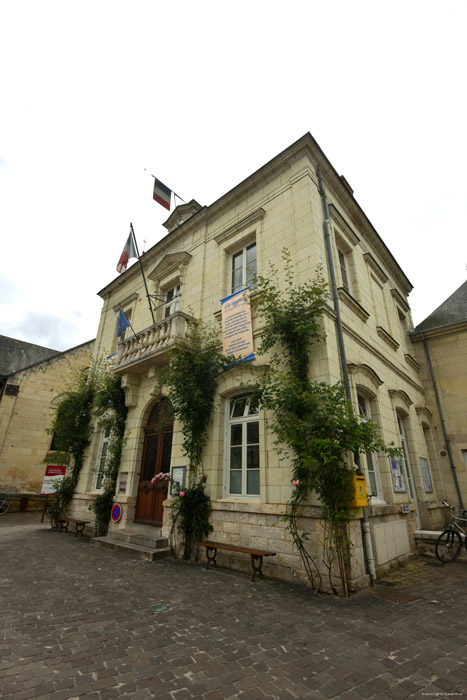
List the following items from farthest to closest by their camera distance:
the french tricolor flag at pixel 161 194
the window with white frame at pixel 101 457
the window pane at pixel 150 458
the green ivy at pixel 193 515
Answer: the french tricolor flag at pixel 161 194, the window with white frame at pixel 101 457, the window pane at pixel 150 458, the green ivy at pixel 193 515

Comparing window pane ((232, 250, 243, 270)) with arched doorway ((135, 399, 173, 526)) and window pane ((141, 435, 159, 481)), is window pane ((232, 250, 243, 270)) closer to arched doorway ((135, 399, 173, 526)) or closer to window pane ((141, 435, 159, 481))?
arched doorway ((135, 399, 173, 526))

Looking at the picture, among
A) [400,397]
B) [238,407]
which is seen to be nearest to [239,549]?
[238,407]

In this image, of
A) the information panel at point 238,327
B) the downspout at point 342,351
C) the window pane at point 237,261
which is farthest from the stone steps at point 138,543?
the window pane at point 237,261

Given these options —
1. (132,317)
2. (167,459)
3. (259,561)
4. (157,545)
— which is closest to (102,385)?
(132,317)

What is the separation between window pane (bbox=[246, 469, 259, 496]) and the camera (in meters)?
5.93

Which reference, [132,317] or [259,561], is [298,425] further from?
[132,317]

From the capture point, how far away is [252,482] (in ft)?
19.7

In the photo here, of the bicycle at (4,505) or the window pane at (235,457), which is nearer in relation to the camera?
the window pane at (235,457)

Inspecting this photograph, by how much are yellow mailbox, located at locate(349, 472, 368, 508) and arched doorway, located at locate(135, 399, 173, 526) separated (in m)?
4.13

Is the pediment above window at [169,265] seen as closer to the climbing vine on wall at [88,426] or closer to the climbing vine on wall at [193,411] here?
the climbing vine on wall at [193,411]

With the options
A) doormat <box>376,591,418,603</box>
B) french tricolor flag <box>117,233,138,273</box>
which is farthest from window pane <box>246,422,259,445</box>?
french tricolor flag <box>117,233,138,273</box>

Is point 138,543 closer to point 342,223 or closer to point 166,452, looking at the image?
point 166,452

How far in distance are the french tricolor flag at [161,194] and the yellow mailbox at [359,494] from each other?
9.09 meters

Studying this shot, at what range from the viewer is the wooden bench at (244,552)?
15.9 feet
